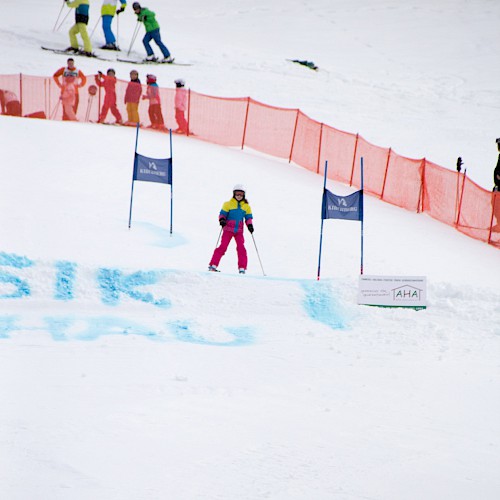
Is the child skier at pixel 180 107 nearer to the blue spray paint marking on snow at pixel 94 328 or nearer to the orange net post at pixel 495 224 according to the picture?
the orange net post at pixel 495 224

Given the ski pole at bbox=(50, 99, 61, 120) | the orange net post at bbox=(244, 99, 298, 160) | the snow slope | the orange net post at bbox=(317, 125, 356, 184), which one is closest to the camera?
the snow slope

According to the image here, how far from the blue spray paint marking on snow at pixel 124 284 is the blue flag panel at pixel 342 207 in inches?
103

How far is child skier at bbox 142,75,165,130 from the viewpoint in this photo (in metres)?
20.5

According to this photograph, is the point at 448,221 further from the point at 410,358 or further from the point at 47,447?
the point at 47,447

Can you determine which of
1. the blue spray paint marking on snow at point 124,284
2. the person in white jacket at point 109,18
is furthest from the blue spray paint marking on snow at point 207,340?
the person in white jacket at point 109,18

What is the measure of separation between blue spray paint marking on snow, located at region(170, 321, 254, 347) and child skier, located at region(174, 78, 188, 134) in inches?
446

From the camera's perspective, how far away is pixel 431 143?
81.5 feet

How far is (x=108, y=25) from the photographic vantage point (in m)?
27.8

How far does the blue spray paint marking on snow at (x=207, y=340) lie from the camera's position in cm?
970

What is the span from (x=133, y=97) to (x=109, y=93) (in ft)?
2.02

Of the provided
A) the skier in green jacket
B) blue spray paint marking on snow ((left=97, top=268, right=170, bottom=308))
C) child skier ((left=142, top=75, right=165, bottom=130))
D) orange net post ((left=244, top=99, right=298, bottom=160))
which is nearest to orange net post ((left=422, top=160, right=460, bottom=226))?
orange net post ((left=244, top=99, right=298, bottom=160))

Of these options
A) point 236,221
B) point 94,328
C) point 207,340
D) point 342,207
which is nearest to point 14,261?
point 94,328

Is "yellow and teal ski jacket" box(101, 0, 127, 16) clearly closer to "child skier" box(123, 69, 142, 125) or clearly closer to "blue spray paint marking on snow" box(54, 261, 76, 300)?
"child skier" box(123, 69, 142, 125)

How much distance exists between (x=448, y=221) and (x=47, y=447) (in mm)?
12481
